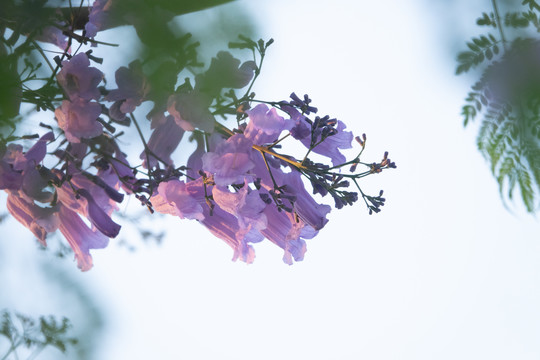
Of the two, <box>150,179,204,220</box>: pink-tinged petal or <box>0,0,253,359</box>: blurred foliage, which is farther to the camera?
<box>150,179,204,220</box>: pink-tinged petal

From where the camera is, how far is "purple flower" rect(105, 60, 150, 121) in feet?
0.85

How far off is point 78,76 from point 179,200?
0.49ft

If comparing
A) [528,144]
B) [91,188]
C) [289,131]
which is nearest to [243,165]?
[289,131]

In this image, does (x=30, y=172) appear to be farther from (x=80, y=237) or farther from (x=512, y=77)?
(x=512, y=77)

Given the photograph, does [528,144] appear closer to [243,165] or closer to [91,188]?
[243,165]

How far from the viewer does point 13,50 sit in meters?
0.45

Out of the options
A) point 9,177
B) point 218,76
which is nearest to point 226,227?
point 9,177

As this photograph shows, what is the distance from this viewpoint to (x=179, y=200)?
1.91 feet

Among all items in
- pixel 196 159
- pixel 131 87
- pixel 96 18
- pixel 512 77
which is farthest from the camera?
pixel 196 159

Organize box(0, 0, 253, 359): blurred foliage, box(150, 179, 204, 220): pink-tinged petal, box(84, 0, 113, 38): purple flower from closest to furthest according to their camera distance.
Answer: box(0, 0, 253, 359): blurred foliage → box(84, 0, 113, 38): purple flower → box(150, 179, 204, 220): pink-tinged petal

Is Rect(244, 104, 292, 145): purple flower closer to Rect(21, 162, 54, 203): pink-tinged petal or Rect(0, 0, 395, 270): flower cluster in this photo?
Rect(0, 0, 395, 270): flower cluster

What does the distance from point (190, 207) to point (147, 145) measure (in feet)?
0.23

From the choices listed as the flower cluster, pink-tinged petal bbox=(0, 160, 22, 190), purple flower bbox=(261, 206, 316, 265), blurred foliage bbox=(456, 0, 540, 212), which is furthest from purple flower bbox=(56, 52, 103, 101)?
blurred foliage bbox=(456, 0, 540, 212)

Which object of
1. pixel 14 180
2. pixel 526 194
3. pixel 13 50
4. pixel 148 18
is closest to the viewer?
pixel 148 18
